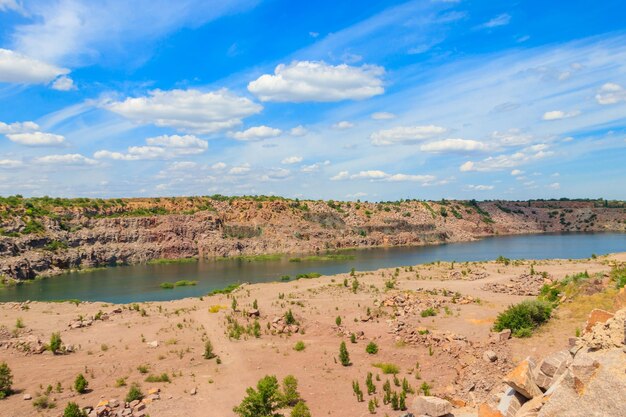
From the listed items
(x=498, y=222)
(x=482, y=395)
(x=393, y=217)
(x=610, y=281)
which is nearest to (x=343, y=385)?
(x=482, y=395)

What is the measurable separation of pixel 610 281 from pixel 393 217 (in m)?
81.0

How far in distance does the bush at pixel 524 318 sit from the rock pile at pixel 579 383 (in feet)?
35.7

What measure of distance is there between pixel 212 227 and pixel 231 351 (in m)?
67.2

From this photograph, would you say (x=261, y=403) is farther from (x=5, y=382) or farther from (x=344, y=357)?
(x=5, y=382)

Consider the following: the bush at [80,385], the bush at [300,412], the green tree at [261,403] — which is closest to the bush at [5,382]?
the bush at [80,385]

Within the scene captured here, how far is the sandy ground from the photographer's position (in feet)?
54.1

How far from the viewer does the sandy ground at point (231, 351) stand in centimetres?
1650

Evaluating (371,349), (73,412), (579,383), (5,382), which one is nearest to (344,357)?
(371,349)

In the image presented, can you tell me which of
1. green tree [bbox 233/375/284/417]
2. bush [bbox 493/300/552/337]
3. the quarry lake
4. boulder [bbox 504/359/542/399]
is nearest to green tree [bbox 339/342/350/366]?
green tree [bbox 233/375/284/417]

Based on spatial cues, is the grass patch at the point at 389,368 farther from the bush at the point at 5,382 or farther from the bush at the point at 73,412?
the bush at the point at 5,382

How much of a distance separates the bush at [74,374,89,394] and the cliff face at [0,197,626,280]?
4872 centimetres

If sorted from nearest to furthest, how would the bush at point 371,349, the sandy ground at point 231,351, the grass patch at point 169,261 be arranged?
the sandy ground at point 231,351 < the bush at point 371,349 < the grass patch at point 169,261

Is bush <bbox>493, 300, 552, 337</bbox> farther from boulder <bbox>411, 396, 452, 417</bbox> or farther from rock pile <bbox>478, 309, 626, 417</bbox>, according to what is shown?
rock pile <bbox>478, 309, 626, 417</bbox>

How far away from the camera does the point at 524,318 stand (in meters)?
20.5
